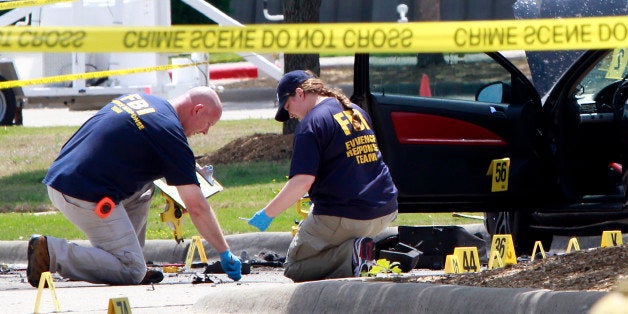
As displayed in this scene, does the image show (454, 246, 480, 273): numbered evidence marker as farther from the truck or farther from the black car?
the truck

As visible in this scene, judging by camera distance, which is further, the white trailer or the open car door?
the white trailer

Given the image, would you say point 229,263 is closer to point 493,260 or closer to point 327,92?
point 327,92

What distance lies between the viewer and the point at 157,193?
39.0 ft

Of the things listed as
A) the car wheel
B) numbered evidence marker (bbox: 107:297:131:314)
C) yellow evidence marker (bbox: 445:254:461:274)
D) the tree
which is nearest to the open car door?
the car wheel

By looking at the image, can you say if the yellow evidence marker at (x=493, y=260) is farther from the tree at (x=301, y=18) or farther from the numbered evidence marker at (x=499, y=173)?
the tree at (x=301, y=18)

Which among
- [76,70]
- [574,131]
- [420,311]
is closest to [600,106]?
[574,131]

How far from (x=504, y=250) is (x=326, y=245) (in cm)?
111

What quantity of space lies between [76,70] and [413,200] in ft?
29.4

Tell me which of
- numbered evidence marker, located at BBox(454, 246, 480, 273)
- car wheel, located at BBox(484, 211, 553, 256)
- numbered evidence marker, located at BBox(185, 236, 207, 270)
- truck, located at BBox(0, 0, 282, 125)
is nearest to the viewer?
numbered evidence marker, located at BBox(454, 246, 480, 273)

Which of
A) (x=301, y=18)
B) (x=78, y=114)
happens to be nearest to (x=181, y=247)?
(x=301, y=18)

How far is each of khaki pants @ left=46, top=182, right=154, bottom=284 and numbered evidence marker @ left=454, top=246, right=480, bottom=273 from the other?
1.75m

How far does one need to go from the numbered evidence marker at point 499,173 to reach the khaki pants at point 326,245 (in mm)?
1689

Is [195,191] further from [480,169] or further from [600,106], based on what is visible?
[600,106]

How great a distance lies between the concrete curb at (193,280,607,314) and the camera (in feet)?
16.6
